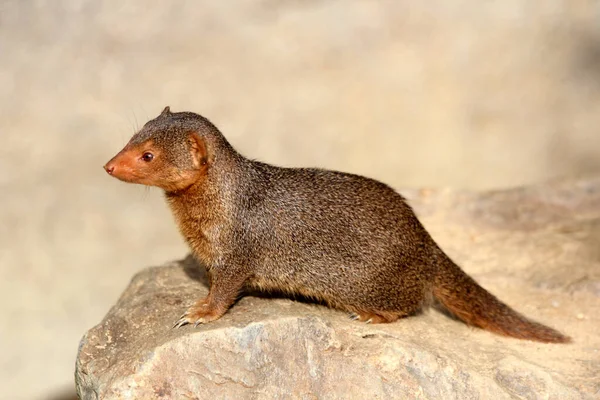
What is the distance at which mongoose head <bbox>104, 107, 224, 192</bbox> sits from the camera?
3.99 metres

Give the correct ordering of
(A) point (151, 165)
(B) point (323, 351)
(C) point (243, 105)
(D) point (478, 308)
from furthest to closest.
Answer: (C) point (243, 105) → (D) point (478, 308) → (A) point (151, 165) → (B) point (323, 351)

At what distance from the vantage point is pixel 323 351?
12.7ft

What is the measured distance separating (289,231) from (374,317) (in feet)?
2.25

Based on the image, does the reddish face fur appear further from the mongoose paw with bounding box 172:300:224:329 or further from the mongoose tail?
the mongoose tail

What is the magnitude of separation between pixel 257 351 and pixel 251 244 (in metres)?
0.67

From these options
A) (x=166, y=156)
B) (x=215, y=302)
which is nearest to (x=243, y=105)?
(x=166, y=156)

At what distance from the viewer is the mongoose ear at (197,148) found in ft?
13.3

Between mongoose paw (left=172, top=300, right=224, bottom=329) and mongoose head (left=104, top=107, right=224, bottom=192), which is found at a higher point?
mongoose head (left=104, top=107, right=224, bottom=192)

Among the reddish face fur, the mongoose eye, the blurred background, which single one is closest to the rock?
the reddish face fur

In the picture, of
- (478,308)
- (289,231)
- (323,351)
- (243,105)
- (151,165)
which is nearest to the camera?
(323,351)

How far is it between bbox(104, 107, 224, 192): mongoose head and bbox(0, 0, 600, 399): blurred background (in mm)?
4039

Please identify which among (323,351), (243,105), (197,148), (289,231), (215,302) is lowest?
(323,351)

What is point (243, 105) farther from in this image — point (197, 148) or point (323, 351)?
point (323, 351)

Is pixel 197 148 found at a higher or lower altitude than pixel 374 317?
higher
